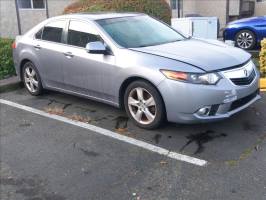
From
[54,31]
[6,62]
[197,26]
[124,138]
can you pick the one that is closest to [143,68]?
[124,138]

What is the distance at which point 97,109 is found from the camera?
246 inches

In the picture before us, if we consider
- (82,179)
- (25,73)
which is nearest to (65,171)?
(82,179)

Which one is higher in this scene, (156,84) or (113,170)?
(156,84)

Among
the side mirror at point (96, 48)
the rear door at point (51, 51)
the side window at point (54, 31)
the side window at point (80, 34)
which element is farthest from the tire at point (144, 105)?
the side window at point (54, 31)

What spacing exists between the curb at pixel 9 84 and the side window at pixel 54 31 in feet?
5.08

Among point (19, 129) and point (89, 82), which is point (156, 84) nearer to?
point (89, 82)

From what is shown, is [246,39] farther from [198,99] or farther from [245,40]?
[198,99]

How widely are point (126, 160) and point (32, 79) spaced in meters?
3.25

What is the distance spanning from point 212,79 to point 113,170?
154cm

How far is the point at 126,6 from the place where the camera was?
10.0 m

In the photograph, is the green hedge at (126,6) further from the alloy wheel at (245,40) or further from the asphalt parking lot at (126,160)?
the asphalt parking lot at (126,160)

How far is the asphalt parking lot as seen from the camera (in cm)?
378

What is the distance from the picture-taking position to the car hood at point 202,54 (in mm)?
4815

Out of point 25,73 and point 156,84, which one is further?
point 25,73
